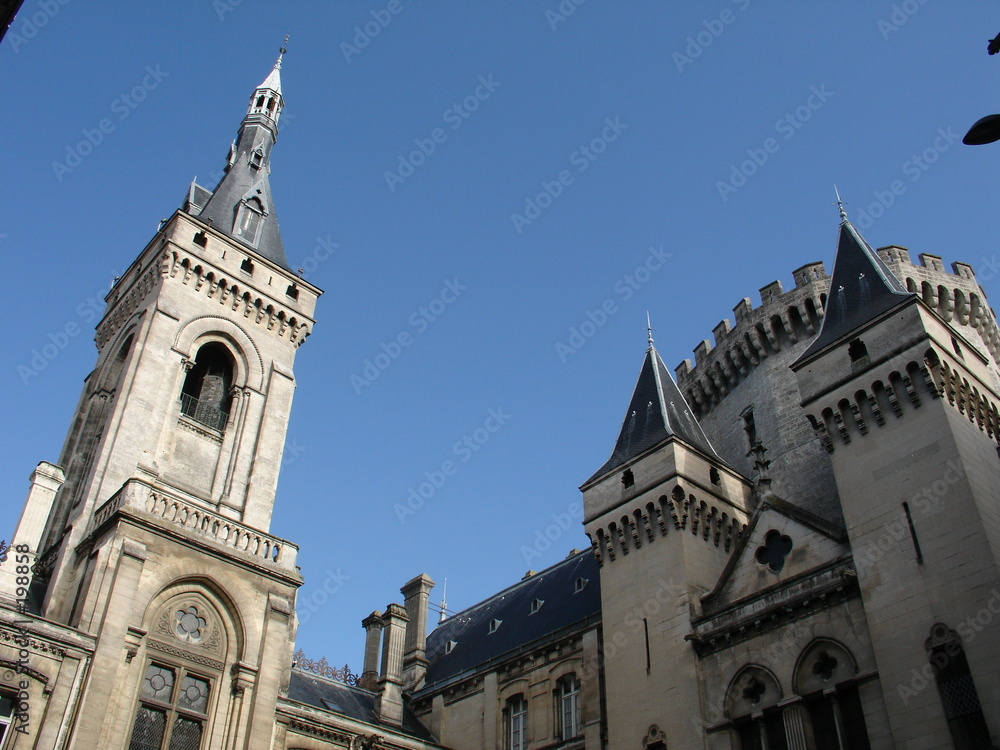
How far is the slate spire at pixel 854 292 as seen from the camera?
2316cm

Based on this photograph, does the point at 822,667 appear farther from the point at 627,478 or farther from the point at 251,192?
the point at 251,192

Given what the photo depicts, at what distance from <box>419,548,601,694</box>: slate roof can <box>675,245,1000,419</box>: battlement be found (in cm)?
871

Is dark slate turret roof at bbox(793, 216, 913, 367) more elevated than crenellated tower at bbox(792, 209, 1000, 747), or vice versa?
dark slate turret roof at bbox(793, 216, 913, 367)

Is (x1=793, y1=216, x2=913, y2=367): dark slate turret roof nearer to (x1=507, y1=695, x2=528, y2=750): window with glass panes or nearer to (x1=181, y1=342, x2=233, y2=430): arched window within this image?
(x1=507, y1=695, x2=528, y2=750): window with glass panes

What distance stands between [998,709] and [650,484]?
11.3 m

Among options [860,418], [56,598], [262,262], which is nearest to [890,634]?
[860,418]

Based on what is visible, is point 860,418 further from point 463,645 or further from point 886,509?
point 463,645

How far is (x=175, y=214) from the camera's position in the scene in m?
28.4

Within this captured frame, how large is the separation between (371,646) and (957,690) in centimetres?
2104

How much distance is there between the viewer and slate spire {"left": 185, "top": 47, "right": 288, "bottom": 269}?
3123 centimetres

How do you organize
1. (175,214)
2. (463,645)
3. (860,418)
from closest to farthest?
(860,418)
(175,214)
(463,645)

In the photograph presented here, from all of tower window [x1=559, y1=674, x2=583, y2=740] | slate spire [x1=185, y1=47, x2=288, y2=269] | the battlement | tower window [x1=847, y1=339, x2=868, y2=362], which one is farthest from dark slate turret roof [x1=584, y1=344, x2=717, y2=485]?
slate spire [x1=185, y1=47, x2=288, y2=269]

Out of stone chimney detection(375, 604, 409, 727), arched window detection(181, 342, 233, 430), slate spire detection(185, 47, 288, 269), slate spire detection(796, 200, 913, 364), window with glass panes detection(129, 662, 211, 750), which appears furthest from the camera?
slate spire detection(185, 47, 288, 269)

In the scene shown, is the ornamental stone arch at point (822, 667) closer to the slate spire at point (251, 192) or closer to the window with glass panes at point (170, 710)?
the window with glass panes at point (170, 710)
